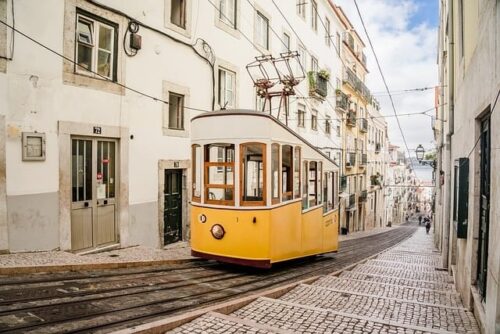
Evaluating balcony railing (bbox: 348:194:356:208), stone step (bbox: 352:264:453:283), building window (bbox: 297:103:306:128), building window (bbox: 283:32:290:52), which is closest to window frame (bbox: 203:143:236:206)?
stone step (bbox: 352:264:453:283)

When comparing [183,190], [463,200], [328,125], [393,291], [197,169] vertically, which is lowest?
[393,291]

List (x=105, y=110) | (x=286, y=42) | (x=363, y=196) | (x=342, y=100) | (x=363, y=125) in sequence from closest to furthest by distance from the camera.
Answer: (x=105, y=110), (x=286, y=42), (x=342, y=100), (x=363, y=196), (x=363, y=125)

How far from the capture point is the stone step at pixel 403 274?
880cm

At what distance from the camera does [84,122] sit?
847 cm

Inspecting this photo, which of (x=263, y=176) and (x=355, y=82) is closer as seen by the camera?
(x=263, y=176)

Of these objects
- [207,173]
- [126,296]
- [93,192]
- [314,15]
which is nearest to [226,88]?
[93,192]

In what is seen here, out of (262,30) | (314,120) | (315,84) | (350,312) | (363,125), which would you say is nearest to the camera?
(350,312)

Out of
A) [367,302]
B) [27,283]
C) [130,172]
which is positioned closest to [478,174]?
[367,302]

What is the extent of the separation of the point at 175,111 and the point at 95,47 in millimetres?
3135

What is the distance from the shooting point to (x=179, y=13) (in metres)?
11.7

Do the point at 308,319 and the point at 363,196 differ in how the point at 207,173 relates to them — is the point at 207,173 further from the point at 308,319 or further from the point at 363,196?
the point at 363,196

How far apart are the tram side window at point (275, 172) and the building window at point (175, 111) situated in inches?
182

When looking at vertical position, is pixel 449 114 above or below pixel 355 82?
below

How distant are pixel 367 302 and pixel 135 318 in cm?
336
